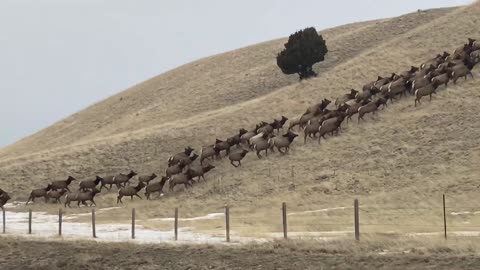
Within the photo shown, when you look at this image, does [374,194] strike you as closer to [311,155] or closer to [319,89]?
[311,155]

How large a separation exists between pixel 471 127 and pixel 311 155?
9.53 meters

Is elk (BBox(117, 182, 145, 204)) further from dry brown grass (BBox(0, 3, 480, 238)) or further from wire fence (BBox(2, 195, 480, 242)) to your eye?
wire fence (BBox(2, 195, 480, 242))

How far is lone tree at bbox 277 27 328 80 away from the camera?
2660 inches

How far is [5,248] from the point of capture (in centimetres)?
2314

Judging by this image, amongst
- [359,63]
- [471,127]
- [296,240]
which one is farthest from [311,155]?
[359,63]

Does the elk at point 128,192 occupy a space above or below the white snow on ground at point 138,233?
above

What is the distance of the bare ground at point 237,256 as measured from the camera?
16609 millimetres

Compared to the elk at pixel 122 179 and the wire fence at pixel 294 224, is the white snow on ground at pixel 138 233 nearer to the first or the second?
the wire fence at pixel 294 224

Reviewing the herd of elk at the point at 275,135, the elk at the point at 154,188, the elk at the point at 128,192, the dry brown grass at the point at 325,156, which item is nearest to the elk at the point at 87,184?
the herd of elk at the point at 275,135

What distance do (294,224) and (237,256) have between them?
26.2ft

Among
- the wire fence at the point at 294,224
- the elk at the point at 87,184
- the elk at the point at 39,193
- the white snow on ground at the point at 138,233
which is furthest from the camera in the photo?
the elk at the point at 39,193

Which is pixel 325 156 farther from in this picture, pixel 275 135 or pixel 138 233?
pixel 138 233

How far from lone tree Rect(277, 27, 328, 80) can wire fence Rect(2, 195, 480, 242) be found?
125 feet

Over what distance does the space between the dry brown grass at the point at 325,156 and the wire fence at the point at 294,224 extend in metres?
0.13
